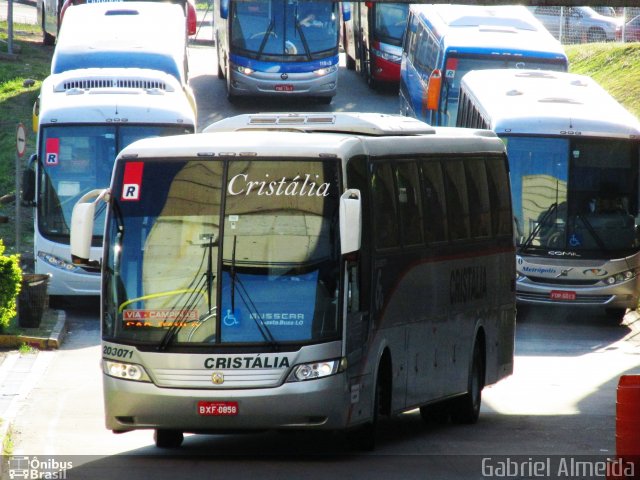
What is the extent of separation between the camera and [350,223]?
40.9 ft

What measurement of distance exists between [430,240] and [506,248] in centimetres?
297

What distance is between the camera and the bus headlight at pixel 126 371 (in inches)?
501

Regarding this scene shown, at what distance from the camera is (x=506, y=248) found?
1805 centimetres

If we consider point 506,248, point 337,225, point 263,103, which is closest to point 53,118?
point 506,248

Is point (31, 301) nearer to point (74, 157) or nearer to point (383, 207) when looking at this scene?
point (74, 157)

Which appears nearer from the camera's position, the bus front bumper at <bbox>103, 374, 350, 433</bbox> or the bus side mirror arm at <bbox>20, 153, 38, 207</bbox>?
the bus front bumper at <bbox>103, 374, 350, 433</bbox>

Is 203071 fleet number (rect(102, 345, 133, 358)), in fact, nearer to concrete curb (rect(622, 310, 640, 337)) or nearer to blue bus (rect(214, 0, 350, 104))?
concrete curb (rect(622, 310, 640, 337))

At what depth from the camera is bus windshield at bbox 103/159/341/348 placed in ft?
41.7

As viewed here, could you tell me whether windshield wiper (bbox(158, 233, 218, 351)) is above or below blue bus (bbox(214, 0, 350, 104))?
above

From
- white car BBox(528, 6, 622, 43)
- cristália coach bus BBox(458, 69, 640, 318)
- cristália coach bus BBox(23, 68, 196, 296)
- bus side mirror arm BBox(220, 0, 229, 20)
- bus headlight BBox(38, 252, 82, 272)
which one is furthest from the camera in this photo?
white car BBox(528, 6, 622, 43)

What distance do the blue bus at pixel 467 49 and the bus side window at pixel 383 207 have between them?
1827 centimetres

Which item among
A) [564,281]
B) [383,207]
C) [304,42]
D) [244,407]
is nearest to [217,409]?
[244,407]

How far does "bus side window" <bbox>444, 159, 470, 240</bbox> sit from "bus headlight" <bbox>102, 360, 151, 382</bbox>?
437cm

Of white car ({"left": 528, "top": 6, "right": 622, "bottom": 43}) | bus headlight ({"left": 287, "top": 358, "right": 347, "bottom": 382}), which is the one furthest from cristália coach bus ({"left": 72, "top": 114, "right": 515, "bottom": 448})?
white car ({"left": 528, "top": 6, "right": 622, "bottom": 43})
